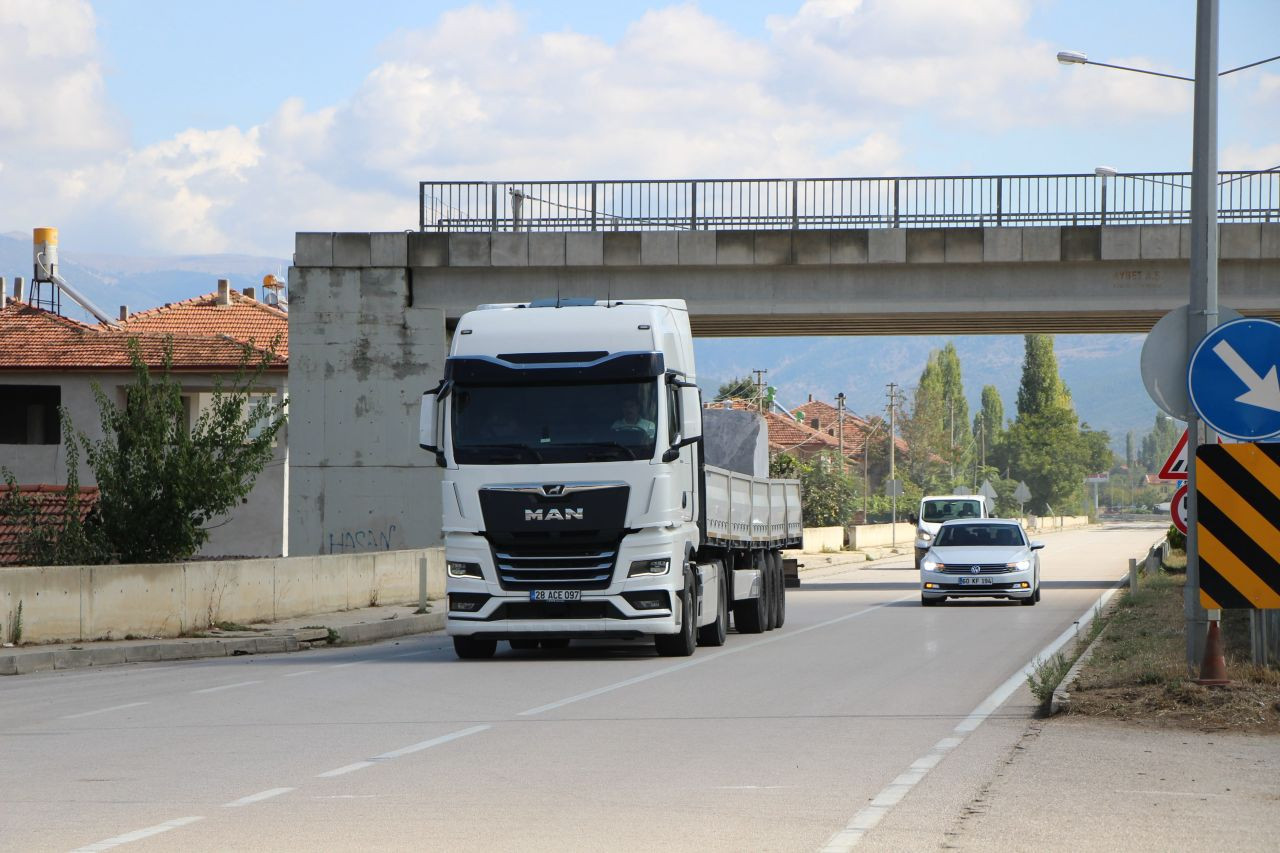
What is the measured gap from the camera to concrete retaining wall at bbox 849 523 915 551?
67.4m

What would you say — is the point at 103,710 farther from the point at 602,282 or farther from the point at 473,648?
the point at 602,282

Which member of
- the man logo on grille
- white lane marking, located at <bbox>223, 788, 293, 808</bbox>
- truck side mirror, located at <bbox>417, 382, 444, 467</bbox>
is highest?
truck side mirror, located at <bbox>417, 382, 444, 467</bbox>

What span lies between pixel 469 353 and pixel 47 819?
10818 millimetres

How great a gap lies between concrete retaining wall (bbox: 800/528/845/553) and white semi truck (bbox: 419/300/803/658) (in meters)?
39.4

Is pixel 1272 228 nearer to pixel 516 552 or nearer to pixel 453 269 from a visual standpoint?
pixel 453 269

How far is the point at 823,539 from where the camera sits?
62.9 metres

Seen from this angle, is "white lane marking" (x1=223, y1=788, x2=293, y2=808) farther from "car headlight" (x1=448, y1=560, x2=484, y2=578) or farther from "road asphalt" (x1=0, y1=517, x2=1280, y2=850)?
"car headlight" (x1=448, y1=560, x2=484, y2=578)

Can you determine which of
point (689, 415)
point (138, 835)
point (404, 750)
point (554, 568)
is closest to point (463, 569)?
point (554, 568)

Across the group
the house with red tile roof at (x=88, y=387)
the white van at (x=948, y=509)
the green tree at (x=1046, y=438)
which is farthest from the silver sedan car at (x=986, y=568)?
the green tree at (x=1046, y=438)

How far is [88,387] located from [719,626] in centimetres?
3562

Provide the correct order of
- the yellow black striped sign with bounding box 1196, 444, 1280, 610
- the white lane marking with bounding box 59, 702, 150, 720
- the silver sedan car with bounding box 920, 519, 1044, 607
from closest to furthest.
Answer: the yellow black striped sign with bounding box 1196, 444, 1280, 610, the white lane marking with bounding box 59, 702, 150, 720, the silver sedan car with bounding box 920, 519, 1044, 607

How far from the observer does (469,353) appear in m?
18.9

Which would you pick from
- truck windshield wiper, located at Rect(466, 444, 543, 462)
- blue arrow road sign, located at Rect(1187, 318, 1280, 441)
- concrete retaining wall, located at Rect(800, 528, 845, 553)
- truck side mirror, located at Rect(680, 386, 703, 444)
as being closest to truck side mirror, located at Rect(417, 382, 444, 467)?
truck windshield wiper, located at Rect(466, 444, 543, 462)

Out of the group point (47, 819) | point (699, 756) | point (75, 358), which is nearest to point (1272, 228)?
point (699, 756)
